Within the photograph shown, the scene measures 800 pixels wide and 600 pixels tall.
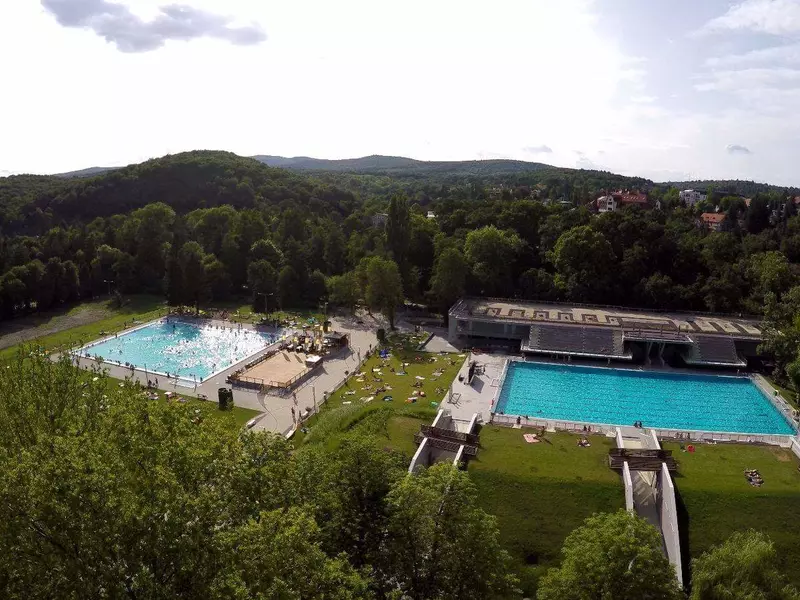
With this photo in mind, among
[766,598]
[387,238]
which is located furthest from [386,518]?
[387,238]

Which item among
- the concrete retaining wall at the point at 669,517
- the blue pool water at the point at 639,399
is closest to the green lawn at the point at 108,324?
the blue pool water at the point at 639,399

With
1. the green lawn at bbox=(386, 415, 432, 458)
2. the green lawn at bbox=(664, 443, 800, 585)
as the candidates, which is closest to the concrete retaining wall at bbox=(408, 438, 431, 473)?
the green lawn at bbox=(386, 415, 432, 458)

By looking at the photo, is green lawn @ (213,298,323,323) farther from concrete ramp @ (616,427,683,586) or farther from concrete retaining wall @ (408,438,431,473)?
concrete ramp @ (616,427,683,586)

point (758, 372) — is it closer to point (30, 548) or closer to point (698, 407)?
point (698, 407)

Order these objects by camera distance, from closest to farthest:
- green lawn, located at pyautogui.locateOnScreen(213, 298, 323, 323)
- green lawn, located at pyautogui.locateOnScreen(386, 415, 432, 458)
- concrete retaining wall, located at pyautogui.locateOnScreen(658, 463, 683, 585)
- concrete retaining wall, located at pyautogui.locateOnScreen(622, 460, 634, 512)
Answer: concrete retaining wall, located at pyautogui.locateOnScreen(658, 463, 683, 585) < concrete retaining wall, located at pyautogui.locateOnScreen(622, 460, 634, 512) < green lawn, located at pyautogui.locateOnScreen(386, 415, 432, 458) < green lawn, located at pyautogui.locateOnScreen(213, 298, 323, 323)

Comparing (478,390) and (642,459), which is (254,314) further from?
(642,459)

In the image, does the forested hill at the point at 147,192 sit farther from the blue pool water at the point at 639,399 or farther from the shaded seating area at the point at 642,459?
the shaded seating area at the point at 642,459
